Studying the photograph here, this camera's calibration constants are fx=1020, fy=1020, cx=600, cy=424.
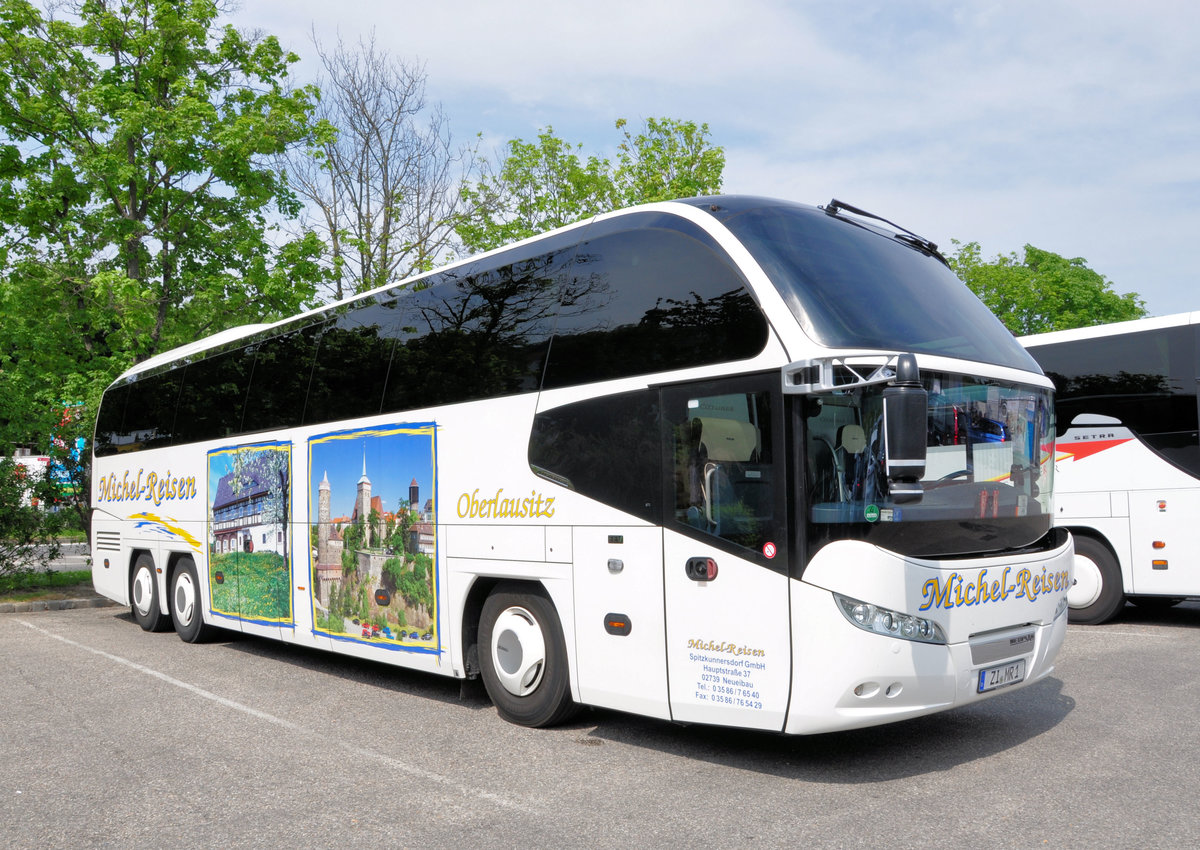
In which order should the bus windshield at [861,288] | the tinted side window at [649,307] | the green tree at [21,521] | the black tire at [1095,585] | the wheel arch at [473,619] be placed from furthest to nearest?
the green tree at [21,521], the black tire at [1095,585], the wheel arch at [473,619], the tinted side window at [649,307], the bus windshield at [861,288]

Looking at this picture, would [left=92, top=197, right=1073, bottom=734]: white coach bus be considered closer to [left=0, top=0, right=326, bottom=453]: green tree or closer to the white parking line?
Answer: the white parking line

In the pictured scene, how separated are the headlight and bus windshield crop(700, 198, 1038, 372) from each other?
1.40 meters

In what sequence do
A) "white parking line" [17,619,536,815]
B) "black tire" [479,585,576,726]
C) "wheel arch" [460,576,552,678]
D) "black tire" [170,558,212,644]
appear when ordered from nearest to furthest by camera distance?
1. "white parking line" [17,619,536,815]
2. "black tire" [479,585,576,726]
3. "wheel arch" [460,576,552,678]
4. "black tire" [170,558,212,644]

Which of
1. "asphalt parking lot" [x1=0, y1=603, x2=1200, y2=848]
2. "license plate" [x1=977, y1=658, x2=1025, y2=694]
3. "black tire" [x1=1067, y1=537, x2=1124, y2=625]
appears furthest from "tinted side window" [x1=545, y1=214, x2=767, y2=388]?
"black tire" [x1=1067, y1=537, x2=1124, y2=625]

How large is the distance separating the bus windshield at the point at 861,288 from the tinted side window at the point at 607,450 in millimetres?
1112

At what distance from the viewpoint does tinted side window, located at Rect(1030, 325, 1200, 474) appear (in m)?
11.2

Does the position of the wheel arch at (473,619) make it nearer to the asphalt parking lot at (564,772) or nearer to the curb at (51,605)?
the asphalt parking lot at (564,772)

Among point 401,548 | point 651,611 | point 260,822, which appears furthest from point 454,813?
point 401,548

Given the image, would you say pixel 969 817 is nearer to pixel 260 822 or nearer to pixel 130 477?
pixel 260 822

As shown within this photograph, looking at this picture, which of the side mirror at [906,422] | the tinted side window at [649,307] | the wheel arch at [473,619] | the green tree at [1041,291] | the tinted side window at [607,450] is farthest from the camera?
the green tree at [1041,291]

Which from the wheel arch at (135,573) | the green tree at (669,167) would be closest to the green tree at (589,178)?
the green tree at (669,167)

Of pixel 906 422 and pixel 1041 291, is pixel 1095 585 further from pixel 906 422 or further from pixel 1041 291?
pixel 1041 291

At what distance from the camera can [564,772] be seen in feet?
19.6

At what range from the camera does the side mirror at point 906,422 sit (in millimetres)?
5117
